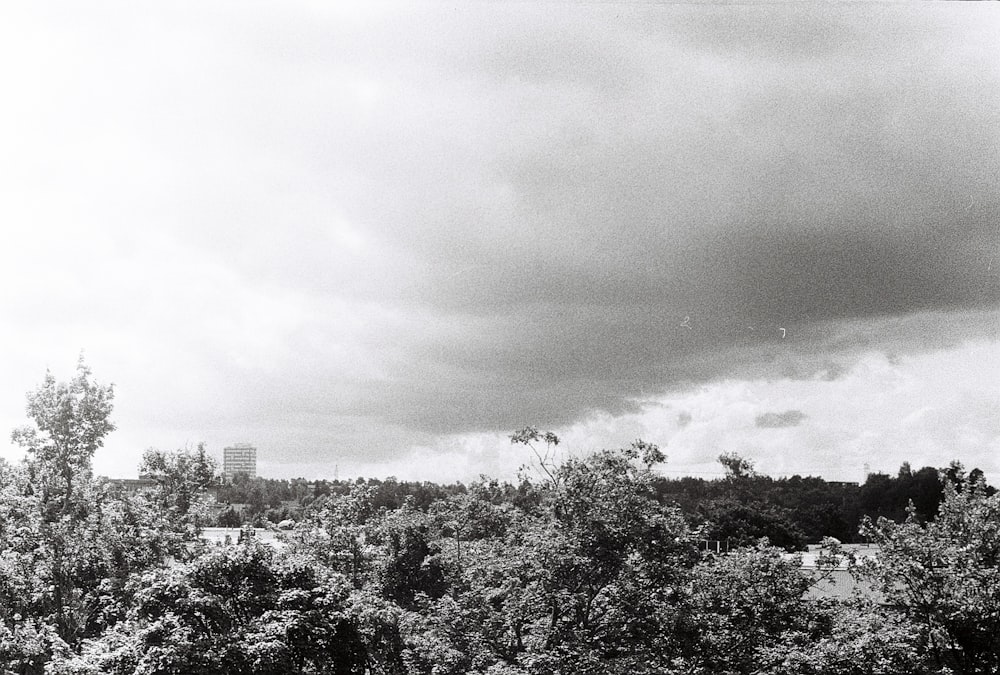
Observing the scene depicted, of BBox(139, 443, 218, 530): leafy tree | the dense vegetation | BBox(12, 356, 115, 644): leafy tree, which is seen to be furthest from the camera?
BBox(139, 443, 218, 530): leafy tree

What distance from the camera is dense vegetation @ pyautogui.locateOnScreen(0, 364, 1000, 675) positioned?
53.1 feet

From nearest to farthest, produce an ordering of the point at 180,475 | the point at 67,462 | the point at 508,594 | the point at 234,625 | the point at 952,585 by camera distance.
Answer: the point at 234,625, the point at 952,585, the point at 508,594, the point at 67,462, the point at 180,475

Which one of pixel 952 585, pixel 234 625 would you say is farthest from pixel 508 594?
pixel 952 585

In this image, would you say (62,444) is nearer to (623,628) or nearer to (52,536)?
(52,536)

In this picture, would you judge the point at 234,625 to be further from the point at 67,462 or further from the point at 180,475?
the point at 180,475

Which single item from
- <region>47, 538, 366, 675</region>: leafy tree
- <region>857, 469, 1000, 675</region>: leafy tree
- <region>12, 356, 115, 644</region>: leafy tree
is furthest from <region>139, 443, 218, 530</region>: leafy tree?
<region>857, 469, 1000, 675</region>: leafy tree

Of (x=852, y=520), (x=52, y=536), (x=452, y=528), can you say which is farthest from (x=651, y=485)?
(x=852, y=520)

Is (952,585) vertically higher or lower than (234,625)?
higher

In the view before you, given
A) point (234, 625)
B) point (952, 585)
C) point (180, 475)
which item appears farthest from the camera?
point (180, 475)

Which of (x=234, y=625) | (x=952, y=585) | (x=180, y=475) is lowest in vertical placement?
(x=234, y=625)

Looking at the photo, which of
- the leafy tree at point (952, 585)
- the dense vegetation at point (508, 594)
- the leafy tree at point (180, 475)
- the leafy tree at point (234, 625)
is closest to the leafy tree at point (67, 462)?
the dense vegetation at point (508, 594)

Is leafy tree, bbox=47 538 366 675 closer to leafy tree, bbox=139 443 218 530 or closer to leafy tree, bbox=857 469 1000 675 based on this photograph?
leafy tree, bbox=139 443 218 530

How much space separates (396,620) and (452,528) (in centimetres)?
1967

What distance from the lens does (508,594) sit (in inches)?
786
